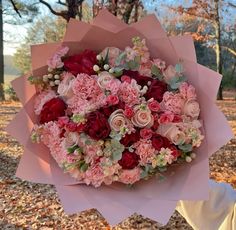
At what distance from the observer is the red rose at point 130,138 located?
1.52 meters

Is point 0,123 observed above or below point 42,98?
below

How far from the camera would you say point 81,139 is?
1546 mm

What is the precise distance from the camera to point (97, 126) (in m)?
1.48

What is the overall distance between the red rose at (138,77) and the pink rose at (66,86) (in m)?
0.20

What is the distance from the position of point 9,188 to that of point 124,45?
3.83 metres

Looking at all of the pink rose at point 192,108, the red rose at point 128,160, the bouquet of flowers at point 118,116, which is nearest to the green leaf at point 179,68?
the bouquet of flowers at point 118,116

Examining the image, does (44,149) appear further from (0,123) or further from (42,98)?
(0,123)

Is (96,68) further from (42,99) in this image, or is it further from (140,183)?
(140,183)

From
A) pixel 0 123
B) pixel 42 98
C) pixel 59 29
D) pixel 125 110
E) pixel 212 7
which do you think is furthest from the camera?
pixel 59 29

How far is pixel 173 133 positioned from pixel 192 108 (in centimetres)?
11

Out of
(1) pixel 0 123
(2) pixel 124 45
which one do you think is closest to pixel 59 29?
(1) pixel 0 123

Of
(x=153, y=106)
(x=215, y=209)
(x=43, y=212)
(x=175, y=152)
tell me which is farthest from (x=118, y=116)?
(x=43, y=212)

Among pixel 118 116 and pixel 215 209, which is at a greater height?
pixel 118 116

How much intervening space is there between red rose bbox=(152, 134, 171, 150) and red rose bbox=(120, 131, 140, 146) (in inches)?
2.3
